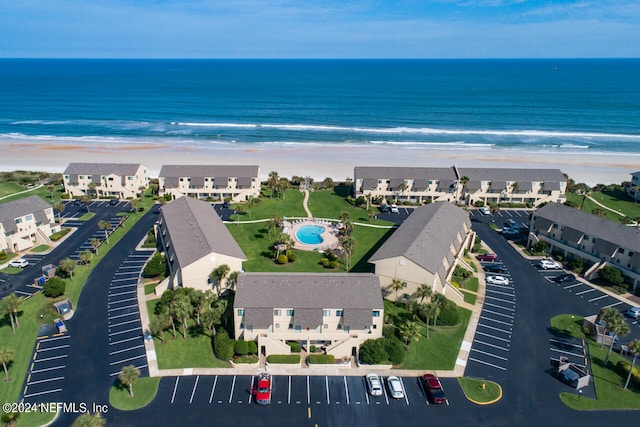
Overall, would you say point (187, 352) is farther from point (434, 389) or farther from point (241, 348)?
point (434, 389)

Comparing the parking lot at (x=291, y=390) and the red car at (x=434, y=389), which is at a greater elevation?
the red car at (x=434, y=389)

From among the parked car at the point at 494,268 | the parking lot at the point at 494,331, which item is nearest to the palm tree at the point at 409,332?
the parking lot at the point at 494,331

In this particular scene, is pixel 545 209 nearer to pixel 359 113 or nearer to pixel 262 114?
pixel 359 113

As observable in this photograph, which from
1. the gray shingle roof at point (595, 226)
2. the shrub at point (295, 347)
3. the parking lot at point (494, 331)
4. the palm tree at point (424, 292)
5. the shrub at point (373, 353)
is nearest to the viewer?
the shrub at point (373, 353)

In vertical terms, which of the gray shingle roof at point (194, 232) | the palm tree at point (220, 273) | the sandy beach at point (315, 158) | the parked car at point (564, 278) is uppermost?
the sandy beach at point (315, 158)

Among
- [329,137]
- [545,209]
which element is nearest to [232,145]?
[329,137]

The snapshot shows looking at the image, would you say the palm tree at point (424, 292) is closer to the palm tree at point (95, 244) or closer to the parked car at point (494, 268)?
the parked car at point (494, 268)

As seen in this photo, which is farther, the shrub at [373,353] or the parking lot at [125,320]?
the parking lot at [125,320]

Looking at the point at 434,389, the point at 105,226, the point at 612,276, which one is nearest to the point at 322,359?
the point at 434,389
